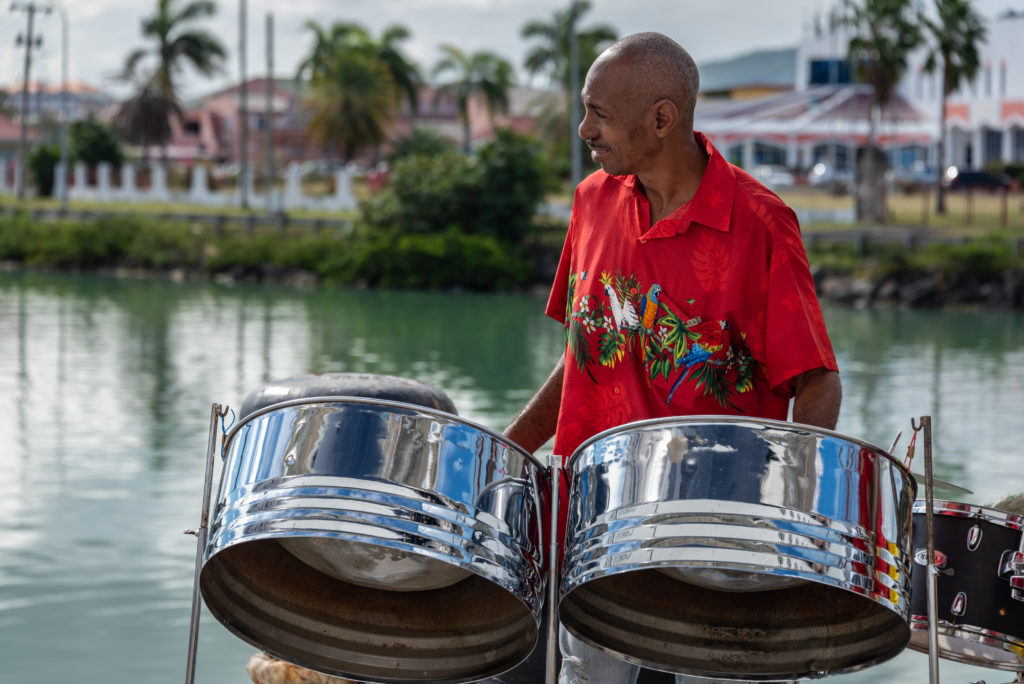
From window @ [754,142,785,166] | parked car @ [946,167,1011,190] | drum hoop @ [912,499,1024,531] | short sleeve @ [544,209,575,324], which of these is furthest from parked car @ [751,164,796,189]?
drum hoop @ [912,499,1024,531]

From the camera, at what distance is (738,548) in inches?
78.0

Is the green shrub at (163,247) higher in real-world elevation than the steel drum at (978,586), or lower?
lower

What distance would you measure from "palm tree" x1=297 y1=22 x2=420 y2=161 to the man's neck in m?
41.5

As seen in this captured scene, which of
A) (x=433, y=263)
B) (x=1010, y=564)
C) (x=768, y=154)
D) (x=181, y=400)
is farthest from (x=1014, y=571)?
(x=768, y=154)

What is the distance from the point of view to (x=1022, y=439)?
989 cm

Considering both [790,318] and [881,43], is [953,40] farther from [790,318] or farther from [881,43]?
[790,318]

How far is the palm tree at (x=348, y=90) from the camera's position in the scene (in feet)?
143

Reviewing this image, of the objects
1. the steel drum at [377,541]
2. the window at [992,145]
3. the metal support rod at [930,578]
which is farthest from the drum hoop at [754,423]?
the window at [992,145]

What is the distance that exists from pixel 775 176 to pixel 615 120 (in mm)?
36355

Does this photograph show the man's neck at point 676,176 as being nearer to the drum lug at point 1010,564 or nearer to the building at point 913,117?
the drum lug at point 1010,564

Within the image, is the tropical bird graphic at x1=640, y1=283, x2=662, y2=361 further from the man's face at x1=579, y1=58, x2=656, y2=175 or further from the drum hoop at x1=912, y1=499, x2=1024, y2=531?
the drum hoop at x1=912, y1=499, x2=1024, y2=531

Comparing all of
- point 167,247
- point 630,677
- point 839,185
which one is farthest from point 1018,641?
point 839,185

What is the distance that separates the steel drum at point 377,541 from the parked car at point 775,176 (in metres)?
33.4

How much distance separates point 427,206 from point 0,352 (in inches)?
512
